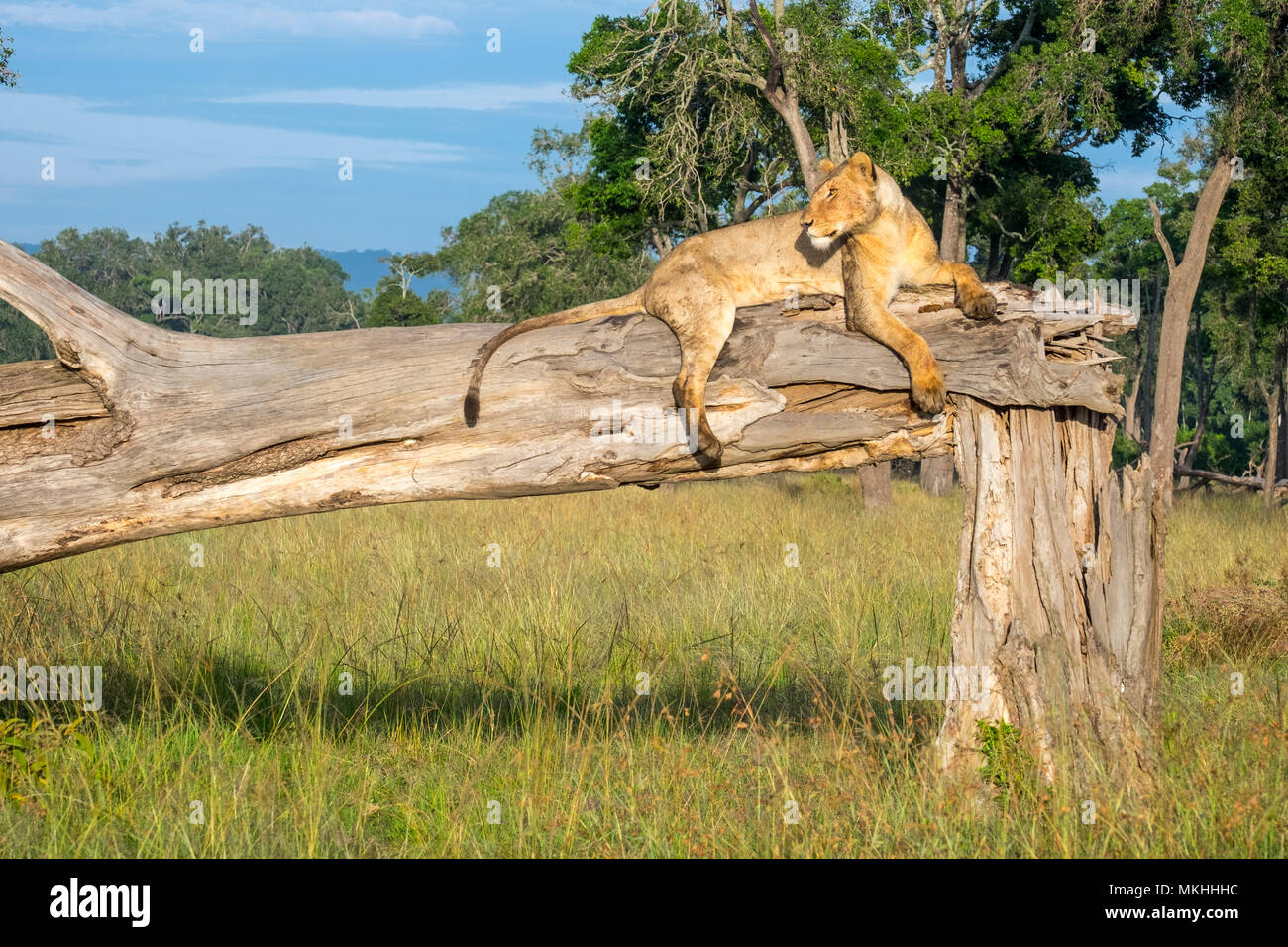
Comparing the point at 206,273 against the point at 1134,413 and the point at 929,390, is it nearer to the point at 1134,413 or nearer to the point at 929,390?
the point at 1134,413

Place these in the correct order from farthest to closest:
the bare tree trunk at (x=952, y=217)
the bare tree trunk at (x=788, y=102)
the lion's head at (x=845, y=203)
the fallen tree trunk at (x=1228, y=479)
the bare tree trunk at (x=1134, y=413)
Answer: the bare tree trunk at (x=1134, y=413) < the bare tree trunk at (x=952, y=217) < the fallen tree trunk at (x=1228, y=479) < the bare tree trunk at (x=788, y=102) < the lion's head at (x=845, y=203)

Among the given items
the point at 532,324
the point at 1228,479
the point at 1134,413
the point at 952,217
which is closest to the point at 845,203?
the point at 532,324

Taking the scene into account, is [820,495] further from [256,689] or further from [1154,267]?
[1154,267]

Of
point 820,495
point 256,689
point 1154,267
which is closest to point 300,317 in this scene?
point 1154,267

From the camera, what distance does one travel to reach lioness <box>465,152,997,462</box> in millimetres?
4578

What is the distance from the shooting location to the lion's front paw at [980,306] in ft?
15.4

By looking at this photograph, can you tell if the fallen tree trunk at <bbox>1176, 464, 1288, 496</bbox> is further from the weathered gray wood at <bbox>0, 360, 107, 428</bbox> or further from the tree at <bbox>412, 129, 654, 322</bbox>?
the weathered gray wood at <bbox>0, 360, 107, 428</bbox>

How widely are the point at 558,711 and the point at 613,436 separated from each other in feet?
7.01

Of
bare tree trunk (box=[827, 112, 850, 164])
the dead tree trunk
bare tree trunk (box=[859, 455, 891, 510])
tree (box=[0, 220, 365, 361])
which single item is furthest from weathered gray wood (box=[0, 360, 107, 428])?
tree (box=[0, 220, 365, 361])

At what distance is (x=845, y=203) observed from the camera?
5.35 metres

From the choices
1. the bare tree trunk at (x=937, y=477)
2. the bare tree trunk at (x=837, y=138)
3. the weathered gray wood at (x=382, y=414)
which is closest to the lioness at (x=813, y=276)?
the weathered gray wood at (x=382, y=414)

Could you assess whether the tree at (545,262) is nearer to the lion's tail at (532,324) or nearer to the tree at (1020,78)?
the tree at (1020,78)

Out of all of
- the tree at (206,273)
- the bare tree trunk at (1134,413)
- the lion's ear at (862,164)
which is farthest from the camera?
the tree at (206,273)
